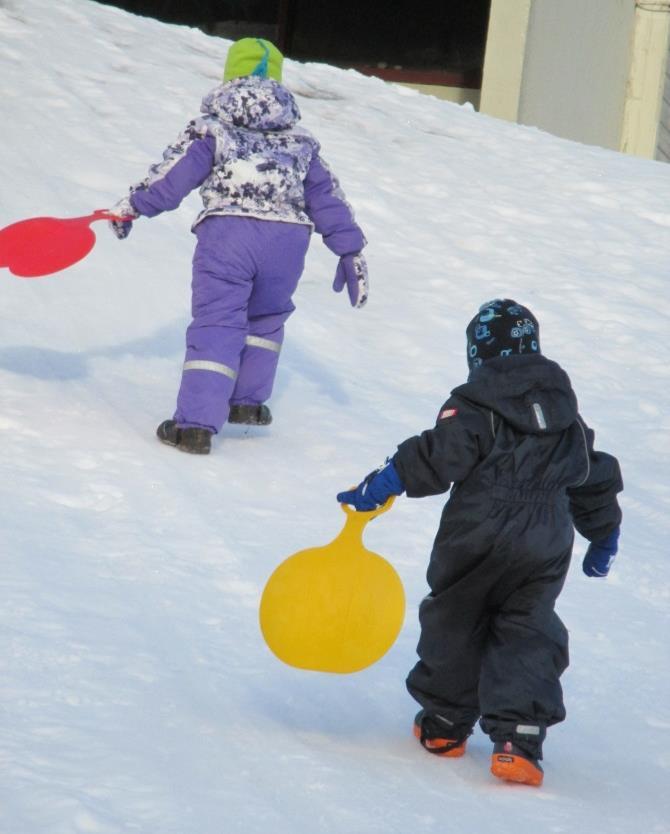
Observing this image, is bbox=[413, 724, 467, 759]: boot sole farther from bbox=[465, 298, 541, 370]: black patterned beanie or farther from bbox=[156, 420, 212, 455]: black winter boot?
bbox=[156, 420, 212, 455]: black winter boot

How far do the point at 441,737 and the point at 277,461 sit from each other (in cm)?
220

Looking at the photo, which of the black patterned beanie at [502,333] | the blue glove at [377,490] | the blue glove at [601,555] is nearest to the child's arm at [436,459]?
the blue glove at [377,490]

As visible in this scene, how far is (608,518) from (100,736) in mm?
1205

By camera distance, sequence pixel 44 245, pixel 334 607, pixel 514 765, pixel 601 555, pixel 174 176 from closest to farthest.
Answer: pixel 514 765, pixel 334 607, pixel 601 555, pixel 174 176, pixel 44 245

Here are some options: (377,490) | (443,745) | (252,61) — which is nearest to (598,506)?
(377,490)

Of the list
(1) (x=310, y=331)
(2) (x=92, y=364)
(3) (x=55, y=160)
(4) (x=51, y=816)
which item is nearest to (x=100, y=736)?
(4) (x=51, y=816)

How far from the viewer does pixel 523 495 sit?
3047 millimetres

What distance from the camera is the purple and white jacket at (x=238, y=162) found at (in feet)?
16.6

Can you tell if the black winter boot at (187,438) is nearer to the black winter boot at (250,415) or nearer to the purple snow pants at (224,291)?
the purple snow pants at (224,291)

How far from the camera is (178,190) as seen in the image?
5.06m

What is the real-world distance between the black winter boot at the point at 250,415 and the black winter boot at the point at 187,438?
405 millimetres

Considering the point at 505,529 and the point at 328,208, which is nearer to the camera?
the point at 505,529

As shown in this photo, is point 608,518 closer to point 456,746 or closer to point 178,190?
point 456,746

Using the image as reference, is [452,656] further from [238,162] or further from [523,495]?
[238,162]
